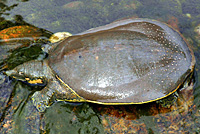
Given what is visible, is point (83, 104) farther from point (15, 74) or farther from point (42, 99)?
point (15, 74)

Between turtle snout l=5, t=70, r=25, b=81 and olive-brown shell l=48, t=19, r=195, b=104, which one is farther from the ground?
olive-brown shell l=48, t=19, r=195, b=104

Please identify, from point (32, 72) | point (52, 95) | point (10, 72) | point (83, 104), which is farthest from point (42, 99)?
point (10, 72)

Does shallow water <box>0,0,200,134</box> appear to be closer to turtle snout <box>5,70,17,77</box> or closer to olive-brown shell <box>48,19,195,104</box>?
turtle snout <box>5,70,17,77</box>

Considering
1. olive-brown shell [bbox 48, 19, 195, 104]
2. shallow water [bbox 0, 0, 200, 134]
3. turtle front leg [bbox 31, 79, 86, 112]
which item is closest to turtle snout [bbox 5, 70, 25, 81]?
shallow water [bbox 0, 0, 200, 134]

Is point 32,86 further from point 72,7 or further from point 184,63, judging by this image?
point 184,63

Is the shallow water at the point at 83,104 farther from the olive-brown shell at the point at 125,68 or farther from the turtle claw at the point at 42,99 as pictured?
the olive-brown shell at the point at 125,68

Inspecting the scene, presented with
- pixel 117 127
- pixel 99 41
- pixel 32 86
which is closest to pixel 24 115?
pixel 32 86
